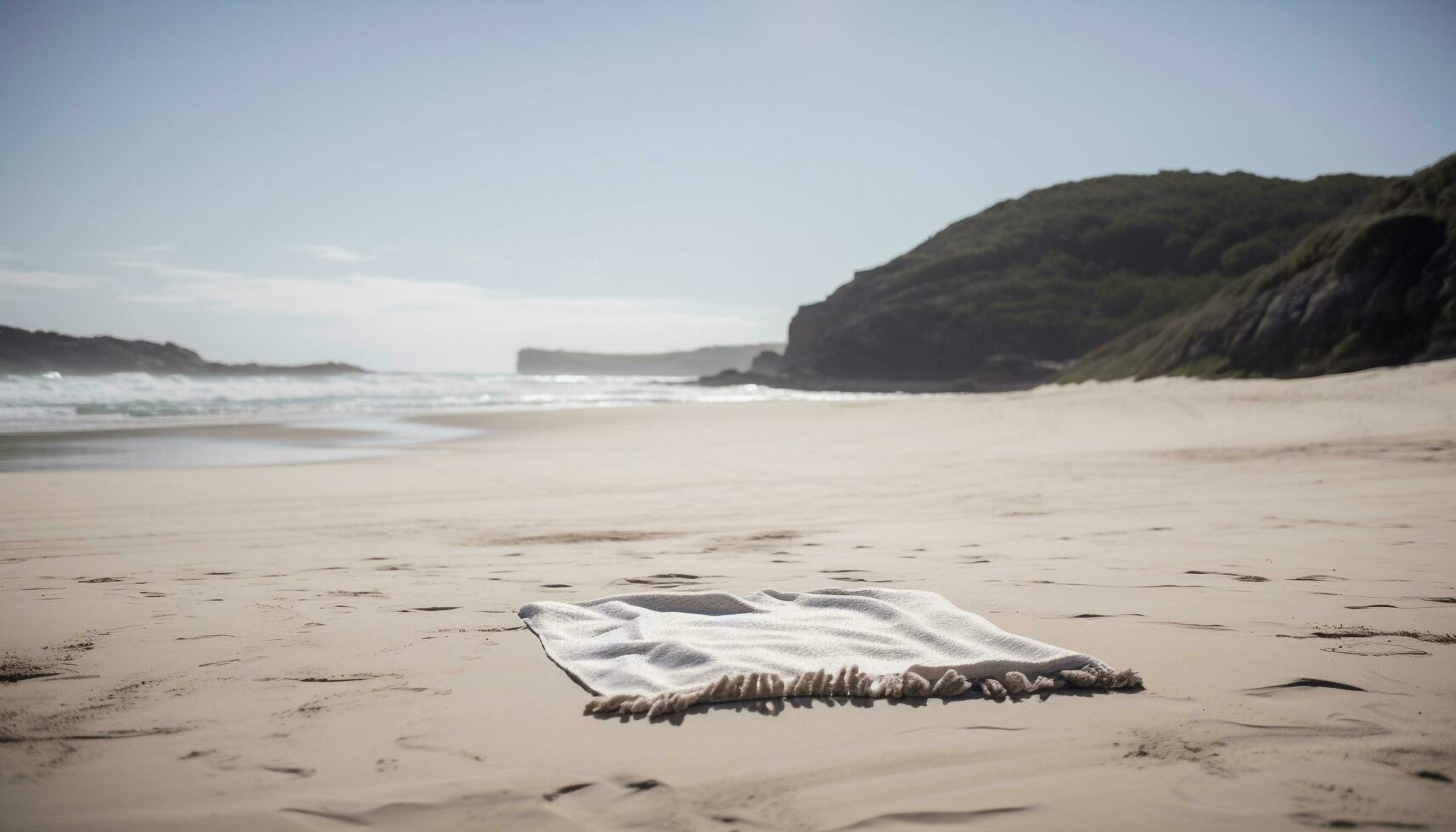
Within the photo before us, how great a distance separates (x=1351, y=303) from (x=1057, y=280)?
48.8 metres

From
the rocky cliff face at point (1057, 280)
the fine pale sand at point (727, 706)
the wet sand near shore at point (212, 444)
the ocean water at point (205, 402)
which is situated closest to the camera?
the fine pale sand at point (727, 706)

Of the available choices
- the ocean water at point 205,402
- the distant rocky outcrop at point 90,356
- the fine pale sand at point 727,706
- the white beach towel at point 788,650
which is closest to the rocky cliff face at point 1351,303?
the fine pale sand at point 727,706

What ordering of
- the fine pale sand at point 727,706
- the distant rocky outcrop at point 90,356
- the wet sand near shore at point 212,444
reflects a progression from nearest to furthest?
1. the fine pale sand at point 727,706
2. the wet sand near shore at point 212,444
3. the distant rocky outcrop at point 90,356

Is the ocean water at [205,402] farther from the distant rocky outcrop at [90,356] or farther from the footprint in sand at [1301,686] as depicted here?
the footprint in sand at [1301,686]

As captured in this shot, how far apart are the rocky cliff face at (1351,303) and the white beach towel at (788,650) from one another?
60.9ft

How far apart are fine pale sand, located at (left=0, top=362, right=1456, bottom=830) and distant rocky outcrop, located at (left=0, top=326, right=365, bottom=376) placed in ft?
159

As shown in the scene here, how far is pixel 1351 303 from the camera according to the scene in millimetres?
18500

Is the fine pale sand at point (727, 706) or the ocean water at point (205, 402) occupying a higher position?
the ocean water at point (205, 402)

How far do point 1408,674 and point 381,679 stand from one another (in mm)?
2999

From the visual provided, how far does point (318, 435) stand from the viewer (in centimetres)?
1623

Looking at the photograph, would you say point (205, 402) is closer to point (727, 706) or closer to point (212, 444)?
point (212, 444)

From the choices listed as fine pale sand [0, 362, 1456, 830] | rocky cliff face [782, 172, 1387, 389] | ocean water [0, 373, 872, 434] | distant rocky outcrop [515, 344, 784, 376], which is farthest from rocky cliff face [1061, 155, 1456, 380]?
distant rocky outcrop [515, 344, 784, 376]

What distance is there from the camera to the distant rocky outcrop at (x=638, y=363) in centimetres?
15275

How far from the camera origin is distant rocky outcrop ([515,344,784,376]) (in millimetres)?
152750
